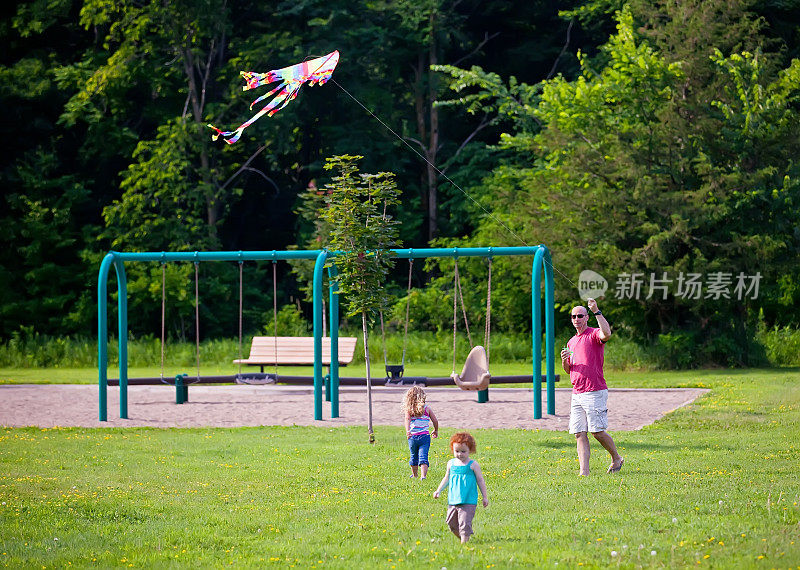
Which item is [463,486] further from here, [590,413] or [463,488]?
[590,413]

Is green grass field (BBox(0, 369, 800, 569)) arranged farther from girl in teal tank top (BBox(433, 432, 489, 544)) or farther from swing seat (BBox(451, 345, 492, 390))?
swing seat (BBox(451, 345, 492, 390))

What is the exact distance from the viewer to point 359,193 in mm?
13875

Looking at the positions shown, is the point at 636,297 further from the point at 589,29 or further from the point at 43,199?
the point at 43,199

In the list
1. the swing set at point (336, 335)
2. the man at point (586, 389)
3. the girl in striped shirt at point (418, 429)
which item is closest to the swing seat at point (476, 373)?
the swing set at point (336, 335)

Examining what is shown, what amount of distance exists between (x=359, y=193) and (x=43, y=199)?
25.5 m

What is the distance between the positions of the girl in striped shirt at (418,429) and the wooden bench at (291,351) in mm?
11022

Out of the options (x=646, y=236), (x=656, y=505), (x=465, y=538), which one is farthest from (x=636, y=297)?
(x=465, y=538)

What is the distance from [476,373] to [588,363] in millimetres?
5181

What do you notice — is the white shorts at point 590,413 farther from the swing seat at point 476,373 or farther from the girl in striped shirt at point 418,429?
the swing seat at point 476,373

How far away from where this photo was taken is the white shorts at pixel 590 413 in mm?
10789

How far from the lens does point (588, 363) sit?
426 inches

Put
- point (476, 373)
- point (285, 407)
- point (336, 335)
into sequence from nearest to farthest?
point (476, 373), point (336, 335), point (285, 407)

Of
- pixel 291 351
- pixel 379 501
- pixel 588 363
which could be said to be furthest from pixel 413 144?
pixel 379 501

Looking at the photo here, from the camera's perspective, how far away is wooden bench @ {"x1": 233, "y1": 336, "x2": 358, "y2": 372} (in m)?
22.5
